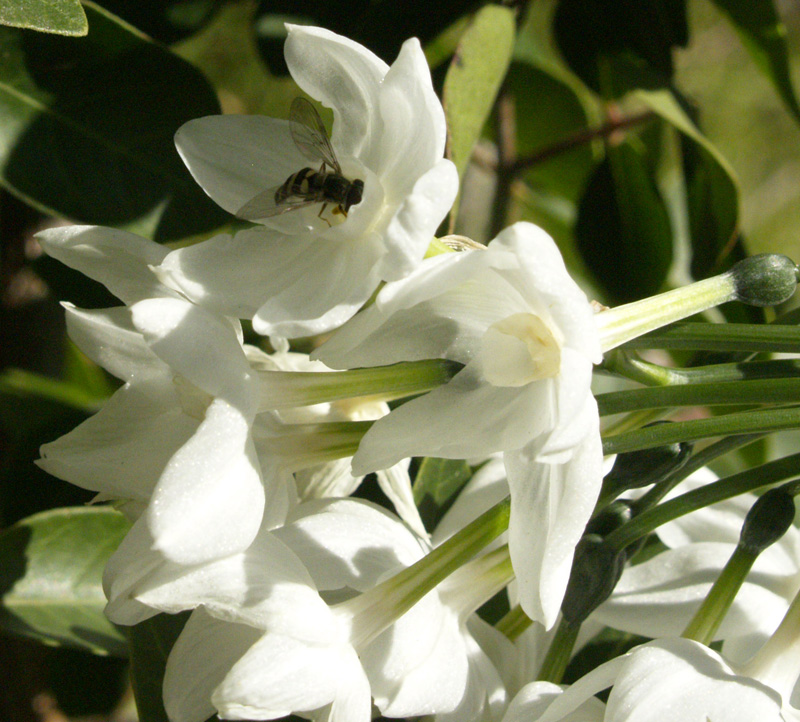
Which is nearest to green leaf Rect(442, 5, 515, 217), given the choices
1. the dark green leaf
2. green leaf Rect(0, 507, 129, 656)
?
the dark green leaf

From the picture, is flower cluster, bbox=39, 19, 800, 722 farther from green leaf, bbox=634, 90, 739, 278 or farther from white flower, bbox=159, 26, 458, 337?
green leaf, bbox=634, 90, 739, 278

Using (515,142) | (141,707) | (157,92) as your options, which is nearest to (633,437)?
(141,707)

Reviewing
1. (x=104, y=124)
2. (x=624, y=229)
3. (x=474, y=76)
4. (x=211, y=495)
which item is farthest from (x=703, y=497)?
(x=624, y=229)

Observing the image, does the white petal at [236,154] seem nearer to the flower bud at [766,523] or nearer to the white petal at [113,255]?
the white petal at [113,255]

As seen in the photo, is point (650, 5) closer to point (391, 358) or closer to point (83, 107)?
point (83, 107)

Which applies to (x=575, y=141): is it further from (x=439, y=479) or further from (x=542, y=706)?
(x=542, y=706)

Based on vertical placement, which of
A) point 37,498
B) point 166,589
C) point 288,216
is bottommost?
point 37,498
